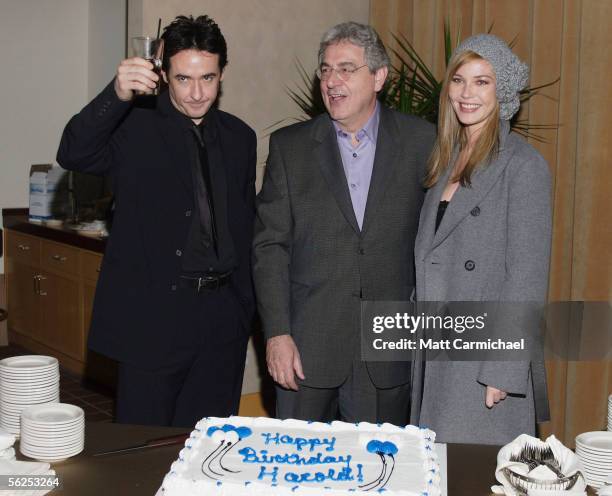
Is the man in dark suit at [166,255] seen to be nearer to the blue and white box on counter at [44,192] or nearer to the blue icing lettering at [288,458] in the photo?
the blue icing lettering at [288,458]

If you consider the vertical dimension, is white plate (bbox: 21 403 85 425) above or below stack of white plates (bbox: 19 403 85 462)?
above

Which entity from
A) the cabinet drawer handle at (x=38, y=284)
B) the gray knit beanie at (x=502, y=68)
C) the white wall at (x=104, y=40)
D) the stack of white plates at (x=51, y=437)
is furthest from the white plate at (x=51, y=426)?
the white wall at (x=104, y=40)

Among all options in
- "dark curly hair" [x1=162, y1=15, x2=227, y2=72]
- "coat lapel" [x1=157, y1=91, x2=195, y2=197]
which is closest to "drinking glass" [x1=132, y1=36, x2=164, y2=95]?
"dark curly hair" [x1=162, y1=15, x2=227, y2=72]

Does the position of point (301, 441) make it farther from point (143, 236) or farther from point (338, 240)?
point (143, 236)

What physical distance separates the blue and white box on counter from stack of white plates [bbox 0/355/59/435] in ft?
13.1

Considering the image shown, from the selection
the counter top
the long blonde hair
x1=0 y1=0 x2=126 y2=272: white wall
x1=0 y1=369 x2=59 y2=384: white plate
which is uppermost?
x1=0 y1=0 x2=126 y2=272: white wall

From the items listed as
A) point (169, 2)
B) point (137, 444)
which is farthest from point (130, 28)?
point (137, 444)

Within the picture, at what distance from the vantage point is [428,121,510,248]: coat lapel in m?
2.58

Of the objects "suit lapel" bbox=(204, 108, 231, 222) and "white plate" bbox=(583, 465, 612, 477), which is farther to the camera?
"suit lapel" bbox=(204, 108, 231, 222)

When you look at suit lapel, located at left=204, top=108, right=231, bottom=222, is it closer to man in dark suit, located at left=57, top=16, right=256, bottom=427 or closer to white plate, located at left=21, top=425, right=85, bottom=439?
man in dark suit, located at left=57, top=16, right=256, bottom=427

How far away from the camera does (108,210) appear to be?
5668 millimetres

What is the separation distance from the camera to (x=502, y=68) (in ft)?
8.48

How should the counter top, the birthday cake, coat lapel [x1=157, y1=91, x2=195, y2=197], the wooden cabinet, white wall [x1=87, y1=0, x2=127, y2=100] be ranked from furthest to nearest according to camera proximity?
white wall [x1=87, y1=0, x2=127, y2=100]
the wooden cabinet
the counter top
coat lapel [x1=157, y1=91, x2=195, y2=197]
the birthday cake

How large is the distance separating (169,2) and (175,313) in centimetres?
177
